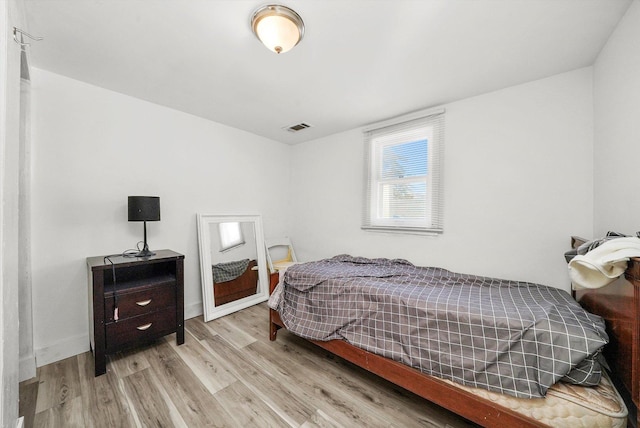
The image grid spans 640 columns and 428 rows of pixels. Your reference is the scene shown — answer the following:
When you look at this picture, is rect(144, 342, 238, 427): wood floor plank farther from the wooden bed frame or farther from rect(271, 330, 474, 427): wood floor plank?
the wooden bed frame

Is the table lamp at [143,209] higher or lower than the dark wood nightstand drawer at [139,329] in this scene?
higher

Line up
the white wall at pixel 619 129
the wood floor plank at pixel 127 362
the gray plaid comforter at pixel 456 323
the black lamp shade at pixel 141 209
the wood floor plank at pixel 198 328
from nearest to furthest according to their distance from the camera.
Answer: the gray plaid comforter at pixel 456 323 → the white wall at pixel 619 129 → the wood floor plank at pixel 127 362 → the black lamp shade at pixel 141 209 → the wood floor plank at pixel 198 328

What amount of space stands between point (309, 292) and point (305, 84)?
1.88m

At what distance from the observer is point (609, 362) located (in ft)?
3.99

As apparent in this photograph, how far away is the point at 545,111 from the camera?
79.8 inches

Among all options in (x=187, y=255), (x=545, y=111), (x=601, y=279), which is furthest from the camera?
(x=187, y=255)

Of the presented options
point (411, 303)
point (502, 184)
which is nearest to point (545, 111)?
point (502, 184)

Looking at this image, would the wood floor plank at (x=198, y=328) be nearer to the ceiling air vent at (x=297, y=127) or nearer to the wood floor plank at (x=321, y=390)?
the wood floor plank at (x=321, y=390)

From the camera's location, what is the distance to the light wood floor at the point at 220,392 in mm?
1472

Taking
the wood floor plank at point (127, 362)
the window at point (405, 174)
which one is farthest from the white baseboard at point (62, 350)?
the window at point (405, 174)

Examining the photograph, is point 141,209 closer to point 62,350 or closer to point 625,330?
point 62,350

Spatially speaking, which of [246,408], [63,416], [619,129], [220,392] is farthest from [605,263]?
[63,416]

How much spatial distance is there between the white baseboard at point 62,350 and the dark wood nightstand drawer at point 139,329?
528 millimetres

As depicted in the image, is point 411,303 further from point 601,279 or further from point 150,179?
point 150,179
